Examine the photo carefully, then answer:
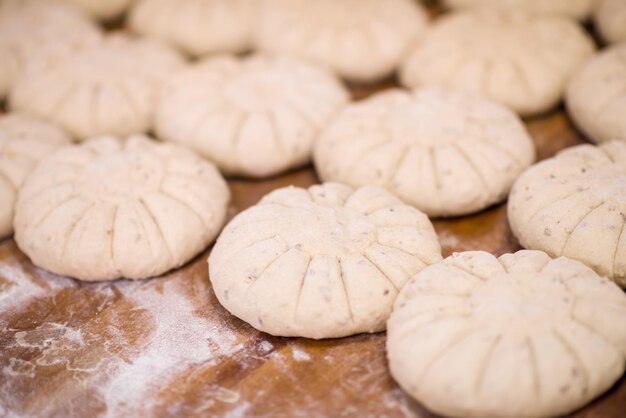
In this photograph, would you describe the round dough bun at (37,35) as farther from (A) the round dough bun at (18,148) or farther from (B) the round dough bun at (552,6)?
(B) the round dough bun at (552,6)

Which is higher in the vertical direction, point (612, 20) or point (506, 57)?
point (612, 20)

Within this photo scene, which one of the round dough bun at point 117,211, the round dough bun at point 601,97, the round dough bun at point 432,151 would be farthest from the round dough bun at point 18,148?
the round dough bun at point 601,97

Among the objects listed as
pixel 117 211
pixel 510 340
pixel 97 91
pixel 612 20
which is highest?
pixel 612 20

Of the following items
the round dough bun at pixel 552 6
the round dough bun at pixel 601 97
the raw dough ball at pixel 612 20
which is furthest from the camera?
the round dough bun at pixel 552 6

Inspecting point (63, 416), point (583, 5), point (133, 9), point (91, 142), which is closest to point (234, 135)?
point (91, 142)

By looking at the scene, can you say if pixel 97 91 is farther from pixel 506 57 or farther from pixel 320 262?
pixel 506 57

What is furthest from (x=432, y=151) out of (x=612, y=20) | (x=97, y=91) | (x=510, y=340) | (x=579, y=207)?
(x=97, y=91)

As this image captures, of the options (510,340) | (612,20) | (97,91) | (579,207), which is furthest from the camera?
(612,20)
